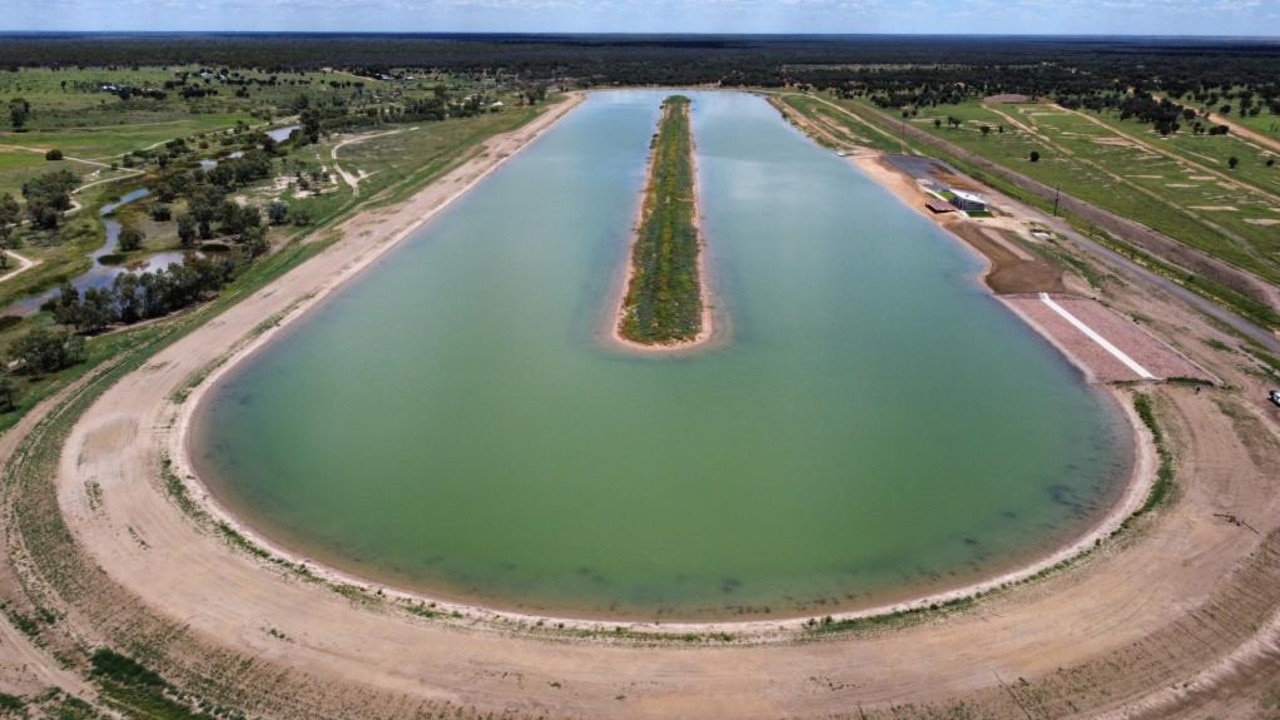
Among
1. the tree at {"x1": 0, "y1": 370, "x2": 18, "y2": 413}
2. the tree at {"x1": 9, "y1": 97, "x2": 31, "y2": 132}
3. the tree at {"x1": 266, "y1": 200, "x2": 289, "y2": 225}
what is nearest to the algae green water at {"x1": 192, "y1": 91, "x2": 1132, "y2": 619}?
the tree at {"x1": 0, "y1": 370, "x2": 18, "y2": 413}

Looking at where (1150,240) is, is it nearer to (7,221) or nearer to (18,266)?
(18,266)

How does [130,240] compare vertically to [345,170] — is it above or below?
below

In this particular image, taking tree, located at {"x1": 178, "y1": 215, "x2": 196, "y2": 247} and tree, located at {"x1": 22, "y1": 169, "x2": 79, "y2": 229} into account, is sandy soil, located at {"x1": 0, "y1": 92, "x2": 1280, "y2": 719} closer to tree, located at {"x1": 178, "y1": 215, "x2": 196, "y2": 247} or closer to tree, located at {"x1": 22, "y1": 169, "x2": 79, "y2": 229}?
tree, located at {"x1": 178, "y1": 215, "x2": 196, "y2": 247}

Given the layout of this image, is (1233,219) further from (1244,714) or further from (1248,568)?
(1244,714)

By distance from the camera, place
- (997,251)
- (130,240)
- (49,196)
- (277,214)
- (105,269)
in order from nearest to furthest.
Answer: (105,269)
(130,240)
(997,251)
(277,214)
(49,196)

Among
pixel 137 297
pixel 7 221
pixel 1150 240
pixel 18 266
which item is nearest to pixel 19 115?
pixel 7 221

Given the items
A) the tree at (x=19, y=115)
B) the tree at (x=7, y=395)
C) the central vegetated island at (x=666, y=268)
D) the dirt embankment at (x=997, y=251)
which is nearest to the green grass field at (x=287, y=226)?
the tree at (x=7, y=395)

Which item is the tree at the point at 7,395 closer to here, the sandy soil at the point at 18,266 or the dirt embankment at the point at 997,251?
the sandy soil at the point at 18,266

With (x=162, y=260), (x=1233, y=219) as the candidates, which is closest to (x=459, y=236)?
(x=162, y=260)
